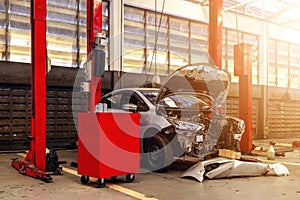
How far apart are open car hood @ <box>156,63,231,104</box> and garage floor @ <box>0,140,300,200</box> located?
5.46 feet

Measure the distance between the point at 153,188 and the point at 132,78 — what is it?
6.20m

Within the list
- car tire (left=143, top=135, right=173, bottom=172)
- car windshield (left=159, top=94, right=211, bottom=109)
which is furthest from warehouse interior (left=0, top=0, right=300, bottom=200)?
car windshield (left=159, top=94, right=211, bottom=109)

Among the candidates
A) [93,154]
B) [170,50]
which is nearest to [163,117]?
[93,154]

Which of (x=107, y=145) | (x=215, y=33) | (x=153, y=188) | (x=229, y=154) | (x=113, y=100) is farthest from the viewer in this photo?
(x=215, y=33)

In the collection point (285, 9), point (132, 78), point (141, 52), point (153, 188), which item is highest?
point (285, 9)

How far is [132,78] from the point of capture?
34.1 feet

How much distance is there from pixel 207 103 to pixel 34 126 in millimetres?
3461

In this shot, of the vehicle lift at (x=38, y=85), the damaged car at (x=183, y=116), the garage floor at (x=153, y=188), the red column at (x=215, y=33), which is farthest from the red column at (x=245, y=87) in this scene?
the vehicle lift at (x=38, y=85)

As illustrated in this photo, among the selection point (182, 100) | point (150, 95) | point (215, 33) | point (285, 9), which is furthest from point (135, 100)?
point (285, 9)

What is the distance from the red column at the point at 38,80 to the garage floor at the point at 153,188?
52cm

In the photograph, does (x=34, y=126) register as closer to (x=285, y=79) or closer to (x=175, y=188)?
(x=175, y=188)

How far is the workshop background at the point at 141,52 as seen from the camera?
848cm

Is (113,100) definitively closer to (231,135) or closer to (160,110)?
(160,110)

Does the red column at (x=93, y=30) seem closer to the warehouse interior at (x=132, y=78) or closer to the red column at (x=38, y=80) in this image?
the warehouse interior at (x=132, y=78)
